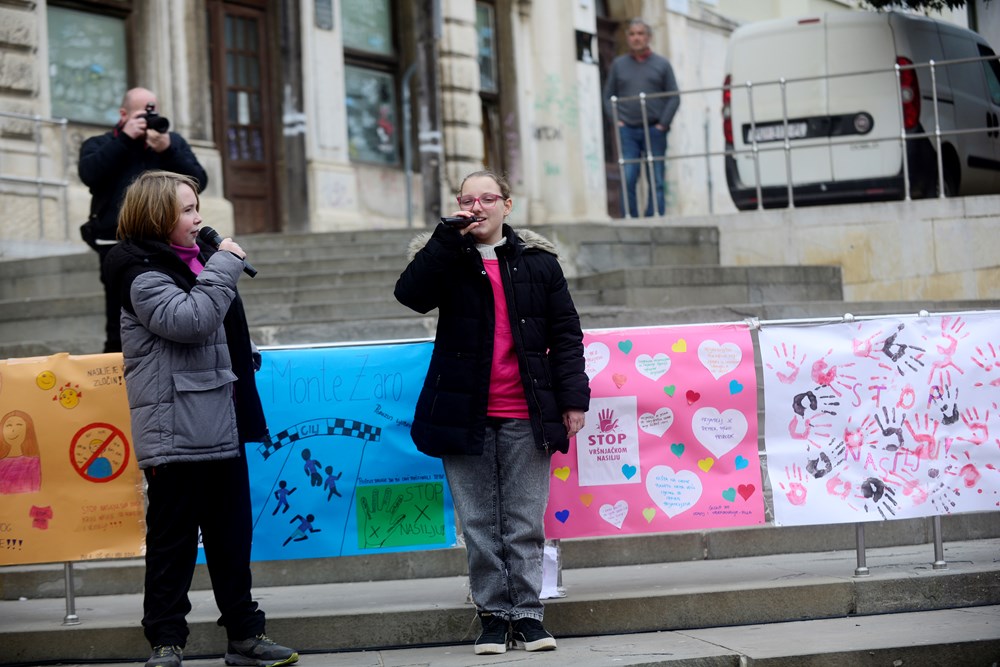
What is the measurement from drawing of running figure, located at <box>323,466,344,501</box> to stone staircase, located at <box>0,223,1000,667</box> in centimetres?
50

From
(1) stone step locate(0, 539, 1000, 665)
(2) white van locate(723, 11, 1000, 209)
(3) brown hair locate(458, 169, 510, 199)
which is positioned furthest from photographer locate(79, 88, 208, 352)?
(2) white van locate(723, 11, 1000, 209)

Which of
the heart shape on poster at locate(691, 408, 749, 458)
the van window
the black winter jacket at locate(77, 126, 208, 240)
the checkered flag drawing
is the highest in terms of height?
the van window

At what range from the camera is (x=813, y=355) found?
687 cm

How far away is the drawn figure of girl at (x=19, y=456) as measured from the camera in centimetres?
648

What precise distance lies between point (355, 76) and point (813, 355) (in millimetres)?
13162

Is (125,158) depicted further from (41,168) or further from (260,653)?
(41,168)

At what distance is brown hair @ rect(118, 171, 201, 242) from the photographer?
18.8 ft

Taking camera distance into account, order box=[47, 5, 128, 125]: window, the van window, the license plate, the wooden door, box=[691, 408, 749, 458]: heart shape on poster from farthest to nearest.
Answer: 1. the wooden door
2. box=[47, 5, 128, 125]: window
3. the van window
4. the license plate
5. box=[691, 408, 749, 458]: heart shape on poster

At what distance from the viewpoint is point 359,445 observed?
22.2 ft

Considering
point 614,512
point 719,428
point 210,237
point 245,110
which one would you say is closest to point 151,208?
point 210,237

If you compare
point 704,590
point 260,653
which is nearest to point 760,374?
point 704,590

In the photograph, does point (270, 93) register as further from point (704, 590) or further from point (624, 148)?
point (704, 590)

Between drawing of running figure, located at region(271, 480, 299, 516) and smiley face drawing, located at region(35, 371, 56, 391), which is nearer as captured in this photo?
smiley face drawing, located at region(35, 371, 56, 391)

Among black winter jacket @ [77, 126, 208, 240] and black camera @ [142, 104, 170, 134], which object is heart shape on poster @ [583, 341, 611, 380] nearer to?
black winter jacket @ [77, 126, 208, 240]
